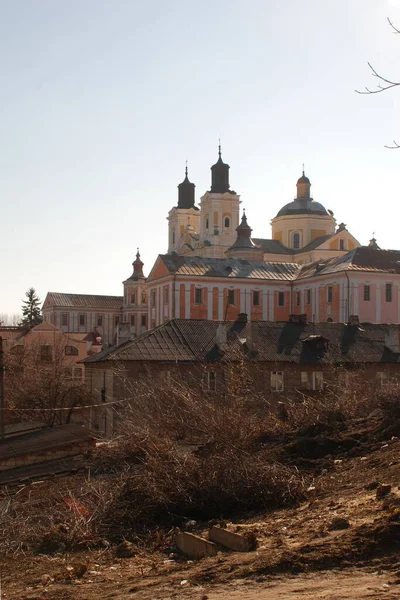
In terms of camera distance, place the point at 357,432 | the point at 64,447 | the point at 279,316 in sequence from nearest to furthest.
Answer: the point at 357,432, the point at 64,447, the point at 279,316

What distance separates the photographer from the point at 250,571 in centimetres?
796

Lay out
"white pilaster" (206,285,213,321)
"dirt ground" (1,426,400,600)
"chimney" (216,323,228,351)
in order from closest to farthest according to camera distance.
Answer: "dirt ground" (1,426,400,600) → "chimney" (216,323,228,351) → "white pilaster" (206,285,213,321)

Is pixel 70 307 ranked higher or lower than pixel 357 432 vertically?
higher

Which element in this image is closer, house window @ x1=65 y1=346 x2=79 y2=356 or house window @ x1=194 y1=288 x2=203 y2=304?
house window @ x1=65 y1=346 x2=79 y2=356

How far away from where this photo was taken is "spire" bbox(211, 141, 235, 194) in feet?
283

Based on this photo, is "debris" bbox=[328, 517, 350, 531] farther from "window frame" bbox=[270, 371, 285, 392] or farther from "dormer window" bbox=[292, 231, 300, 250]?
"dormer window" bbox=[292, 231, 300, 250]

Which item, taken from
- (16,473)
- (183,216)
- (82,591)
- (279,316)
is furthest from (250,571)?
(183,216)

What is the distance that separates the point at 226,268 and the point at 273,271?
452 cm

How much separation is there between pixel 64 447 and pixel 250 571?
511 inches

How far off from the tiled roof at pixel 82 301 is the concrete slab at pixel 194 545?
87107 mm

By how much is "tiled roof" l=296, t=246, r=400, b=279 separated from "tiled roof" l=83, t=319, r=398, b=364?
27.2 meters

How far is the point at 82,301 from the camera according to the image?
97.4 meters

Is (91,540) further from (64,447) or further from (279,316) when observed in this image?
(279,316)

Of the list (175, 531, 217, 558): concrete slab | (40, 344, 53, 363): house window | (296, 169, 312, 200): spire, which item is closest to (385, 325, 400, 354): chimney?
(40, 344, 53, 363): house window
